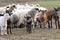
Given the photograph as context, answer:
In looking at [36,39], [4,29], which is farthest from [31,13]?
[36,39]

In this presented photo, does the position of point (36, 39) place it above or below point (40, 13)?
below

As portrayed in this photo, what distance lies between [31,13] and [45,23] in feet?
4.92

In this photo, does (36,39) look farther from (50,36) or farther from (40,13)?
(40,13)

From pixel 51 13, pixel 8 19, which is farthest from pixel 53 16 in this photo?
pixel 8 19

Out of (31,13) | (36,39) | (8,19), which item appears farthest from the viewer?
(31,13)

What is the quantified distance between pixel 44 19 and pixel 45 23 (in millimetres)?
422

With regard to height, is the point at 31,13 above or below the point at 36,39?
above

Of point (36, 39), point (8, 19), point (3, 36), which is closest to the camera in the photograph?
point (36, 39)

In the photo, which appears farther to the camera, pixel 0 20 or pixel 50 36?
pixel 0 20

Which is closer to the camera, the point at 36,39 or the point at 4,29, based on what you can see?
the point at 36,39

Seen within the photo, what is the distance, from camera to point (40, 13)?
2075cm

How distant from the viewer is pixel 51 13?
69.0 feet

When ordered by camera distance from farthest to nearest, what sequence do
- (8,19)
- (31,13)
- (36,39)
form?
1. (31,13)
2. (8,19)
3. (36,39)

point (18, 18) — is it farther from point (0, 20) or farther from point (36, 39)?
point (36, 39)
